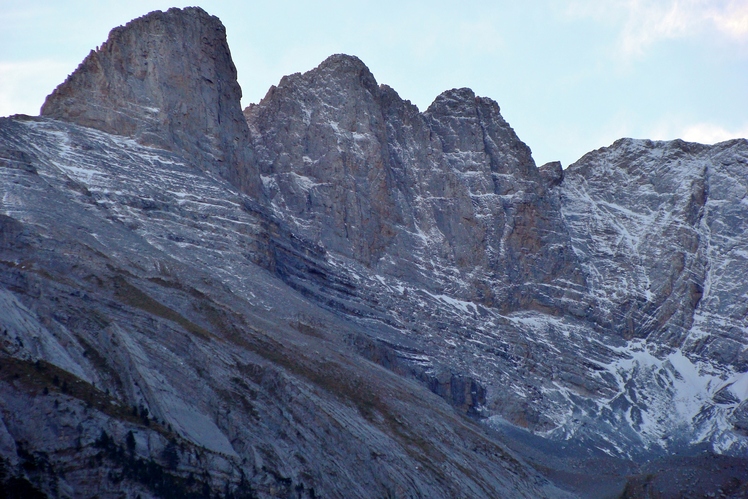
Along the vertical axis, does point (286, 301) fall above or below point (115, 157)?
below

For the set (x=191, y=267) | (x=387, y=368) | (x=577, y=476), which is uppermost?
(x=191, y=267)

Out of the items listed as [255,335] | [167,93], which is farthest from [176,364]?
[167,93]

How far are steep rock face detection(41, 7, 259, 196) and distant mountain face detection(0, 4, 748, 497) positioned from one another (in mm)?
384

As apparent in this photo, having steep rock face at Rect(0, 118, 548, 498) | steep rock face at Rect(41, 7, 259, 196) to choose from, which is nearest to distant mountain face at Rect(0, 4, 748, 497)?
steep rock face at Rect(0, 118, 548, 498)

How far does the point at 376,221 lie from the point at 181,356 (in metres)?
95.7

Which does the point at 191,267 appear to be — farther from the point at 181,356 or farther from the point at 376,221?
the point at 376,221

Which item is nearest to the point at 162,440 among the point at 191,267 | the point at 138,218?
the point at 191,267

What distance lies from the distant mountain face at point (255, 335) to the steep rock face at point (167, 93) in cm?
38

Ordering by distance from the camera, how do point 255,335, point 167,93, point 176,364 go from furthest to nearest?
point 167,93 → point 255,335 → point 176,364

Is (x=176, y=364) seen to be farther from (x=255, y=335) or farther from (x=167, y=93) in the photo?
(x=167, y=93)

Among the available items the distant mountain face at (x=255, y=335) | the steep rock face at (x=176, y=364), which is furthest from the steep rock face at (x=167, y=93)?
the steep rock face at (x=176, y=364)

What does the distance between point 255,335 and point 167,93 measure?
65.2 metres

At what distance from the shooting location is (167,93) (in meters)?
168

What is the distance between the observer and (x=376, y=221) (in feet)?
627
